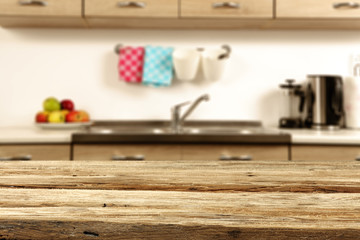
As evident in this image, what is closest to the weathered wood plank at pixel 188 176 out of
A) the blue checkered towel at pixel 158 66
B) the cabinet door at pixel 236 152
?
the cabinet door at pixel 236 152

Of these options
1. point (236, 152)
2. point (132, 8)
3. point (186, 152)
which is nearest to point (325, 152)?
point (236, 152)

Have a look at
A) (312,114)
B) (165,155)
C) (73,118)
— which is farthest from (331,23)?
(73,118)

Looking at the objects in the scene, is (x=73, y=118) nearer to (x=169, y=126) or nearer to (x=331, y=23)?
(x=169, y=126)

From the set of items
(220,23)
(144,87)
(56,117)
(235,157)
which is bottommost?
(235,157)

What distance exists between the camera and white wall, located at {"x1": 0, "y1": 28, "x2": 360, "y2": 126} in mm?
2383

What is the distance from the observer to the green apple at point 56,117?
2086 mm

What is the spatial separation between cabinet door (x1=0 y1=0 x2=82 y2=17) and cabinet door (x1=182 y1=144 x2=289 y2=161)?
96 cm

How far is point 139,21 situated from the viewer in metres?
2.17

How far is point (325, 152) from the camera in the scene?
1764 millimetres

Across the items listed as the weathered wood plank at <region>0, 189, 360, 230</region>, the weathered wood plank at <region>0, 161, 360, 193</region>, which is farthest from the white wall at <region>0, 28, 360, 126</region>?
the weathered wood plank at <region>0, 189, 360, 230</region>

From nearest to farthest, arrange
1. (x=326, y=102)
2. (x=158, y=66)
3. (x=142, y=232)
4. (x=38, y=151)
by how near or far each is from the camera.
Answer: (x=142, y=232)
(x=38, y=151)
(x=326, y=102)
(x=158, y=66)

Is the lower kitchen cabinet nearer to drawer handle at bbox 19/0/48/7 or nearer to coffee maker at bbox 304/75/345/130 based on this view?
coffee maker at bbox 304/75/345/130

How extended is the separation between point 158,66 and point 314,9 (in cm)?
93

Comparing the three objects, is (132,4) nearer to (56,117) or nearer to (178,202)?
(56,117)
